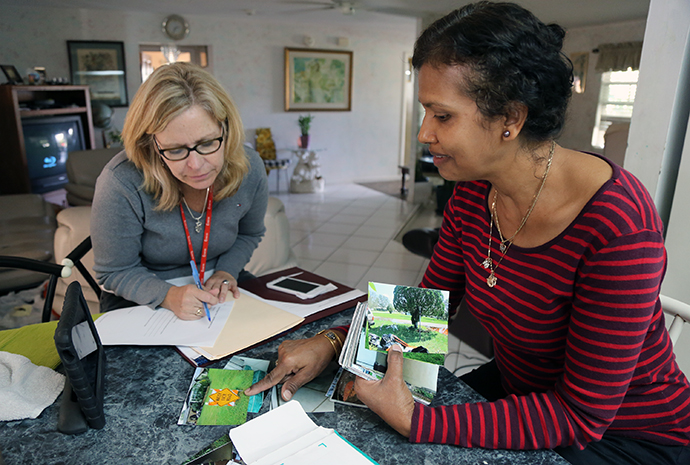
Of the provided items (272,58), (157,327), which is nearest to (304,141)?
(272,58)

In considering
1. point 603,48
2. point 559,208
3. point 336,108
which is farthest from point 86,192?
point 603,48

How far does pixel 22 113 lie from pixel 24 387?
520cm

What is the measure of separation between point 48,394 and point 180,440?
1.00 feet

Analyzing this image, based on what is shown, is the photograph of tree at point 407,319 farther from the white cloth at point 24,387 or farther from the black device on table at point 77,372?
the white cloth at point 24,387

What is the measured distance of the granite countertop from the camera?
75cm

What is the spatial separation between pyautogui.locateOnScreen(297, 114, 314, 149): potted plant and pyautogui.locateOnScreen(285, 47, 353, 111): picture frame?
0.22 m

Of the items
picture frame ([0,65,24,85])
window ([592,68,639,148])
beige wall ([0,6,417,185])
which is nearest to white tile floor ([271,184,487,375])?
beige wall ([0,6,417,185])

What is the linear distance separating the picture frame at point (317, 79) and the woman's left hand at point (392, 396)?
700 centimetres

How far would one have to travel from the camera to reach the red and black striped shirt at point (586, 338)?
79 cm

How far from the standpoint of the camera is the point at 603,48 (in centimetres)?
619

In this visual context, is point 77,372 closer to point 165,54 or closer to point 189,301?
point 189,301

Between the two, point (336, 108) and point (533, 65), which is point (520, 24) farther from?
point (336, 108)

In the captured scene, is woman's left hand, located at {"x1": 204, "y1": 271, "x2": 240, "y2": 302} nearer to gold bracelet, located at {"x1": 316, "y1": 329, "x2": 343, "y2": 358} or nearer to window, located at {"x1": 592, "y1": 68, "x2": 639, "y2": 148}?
gold bracelet, located at {"x1": 316, "y1": 329, "x2": 343, "y2": 358}

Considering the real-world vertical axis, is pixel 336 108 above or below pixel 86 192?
above
